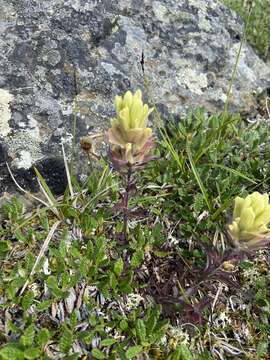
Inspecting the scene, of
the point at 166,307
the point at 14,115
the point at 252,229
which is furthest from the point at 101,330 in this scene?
the point at 14,115

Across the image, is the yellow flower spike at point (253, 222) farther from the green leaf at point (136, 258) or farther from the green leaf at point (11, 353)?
the green leaf at point (11, 353)

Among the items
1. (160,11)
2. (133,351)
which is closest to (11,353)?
(133,351)

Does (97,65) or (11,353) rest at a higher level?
(97,65)

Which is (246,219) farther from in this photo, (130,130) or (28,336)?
(28,336)

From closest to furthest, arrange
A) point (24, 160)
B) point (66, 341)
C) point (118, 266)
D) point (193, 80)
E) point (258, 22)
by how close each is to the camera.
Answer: point (66, 341), point (118, 266), point (24, 160), point (193, 80), point (258, 22)

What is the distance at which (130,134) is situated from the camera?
2.15 m

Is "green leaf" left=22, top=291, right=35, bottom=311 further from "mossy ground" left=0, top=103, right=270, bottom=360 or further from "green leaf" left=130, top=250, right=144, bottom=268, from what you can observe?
"green leaf" left=130, top=250, right=144, bottom=268

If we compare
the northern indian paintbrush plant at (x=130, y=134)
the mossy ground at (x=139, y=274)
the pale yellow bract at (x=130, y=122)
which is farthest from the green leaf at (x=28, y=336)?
the pale yellow bract at (x=130, y=122)

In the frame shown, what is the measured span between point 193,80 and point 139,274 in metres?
1.71

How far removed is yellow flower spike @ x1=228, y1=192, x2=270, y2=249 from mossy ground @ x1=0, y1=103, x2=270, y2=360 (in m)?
0.17

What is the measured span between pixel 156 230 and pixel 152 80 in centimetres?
126

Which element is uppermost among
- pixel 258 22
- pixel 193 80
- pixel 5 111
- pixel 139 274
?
pixel 258 22

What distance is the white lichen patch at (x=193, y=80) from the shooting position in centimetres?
373

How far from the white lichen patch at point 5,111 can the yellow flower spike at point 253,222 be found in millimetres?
1546
